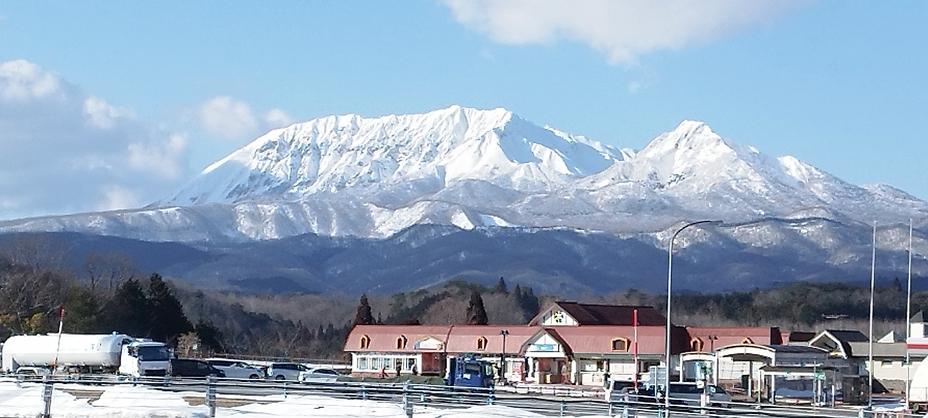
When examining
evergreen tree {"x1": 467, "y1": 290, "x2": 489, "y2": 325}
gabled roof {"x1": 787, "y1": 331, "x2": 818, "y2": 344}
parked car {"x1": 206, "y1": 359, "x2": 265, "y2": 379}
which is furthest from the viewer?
evergreen tree {"x1": 467, "y1": 290, "x2": 489, "y2": 325}

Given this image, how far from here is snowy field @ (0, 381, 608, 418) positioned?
3972 cm

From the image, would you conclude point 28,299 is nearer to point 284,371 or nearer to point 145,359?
point 284,371

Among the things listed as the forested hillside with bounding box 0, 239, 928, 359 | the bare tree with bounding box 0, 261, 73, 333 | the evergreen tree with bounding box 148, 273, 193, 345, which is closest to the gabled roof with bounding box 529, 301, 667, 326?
the forested hillside with bounding box 0, 239, 928, 359

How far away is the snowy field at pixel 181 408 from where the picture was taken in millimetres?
39719

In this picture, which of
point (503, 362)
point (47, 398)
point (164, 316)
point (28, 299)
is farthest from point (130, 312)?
point (47, 398)

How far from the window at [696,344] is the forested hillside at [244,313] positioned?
25.9 meters

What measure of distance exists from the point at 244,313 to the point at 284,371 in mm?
99877

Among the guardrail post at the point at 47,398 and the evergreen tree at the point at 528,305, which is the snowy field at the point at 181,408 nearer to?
the guardrail post at the point at 47,398

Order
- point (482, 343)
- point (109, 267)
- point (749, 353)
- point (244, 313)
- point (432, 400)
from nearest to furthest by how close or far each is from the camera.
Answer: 1. point (432, 400)
2. point (749, 353)
3. point (482, 343)
4. point (109, 267)
5. point (244, 313)

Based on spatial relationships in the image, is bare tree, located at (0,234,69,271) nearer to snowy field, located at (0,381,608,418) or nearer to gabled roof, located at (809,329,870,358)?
gabled roof, located at (809,329,870,358)

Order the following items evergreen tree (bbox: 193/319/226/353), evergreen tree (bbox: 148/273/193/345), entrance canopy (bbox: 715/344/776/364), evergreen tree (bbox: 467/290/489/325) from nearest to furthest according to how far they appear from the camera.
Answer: entrance canopy (bbox: 715/344/776/364) → evergreen tree (bbox: 148/273/193/345) → evergreen tree (bbox: 467/290/489/325) → evergreen tree (bbox: 193/319/226/353)

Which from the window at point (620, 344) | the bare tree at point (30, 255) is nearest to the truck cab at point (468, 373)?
the window at point (620, 344)

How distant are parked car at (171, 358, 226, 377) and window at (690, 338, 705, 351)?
35.5 meters

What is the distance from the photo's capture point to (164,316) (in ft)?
385
